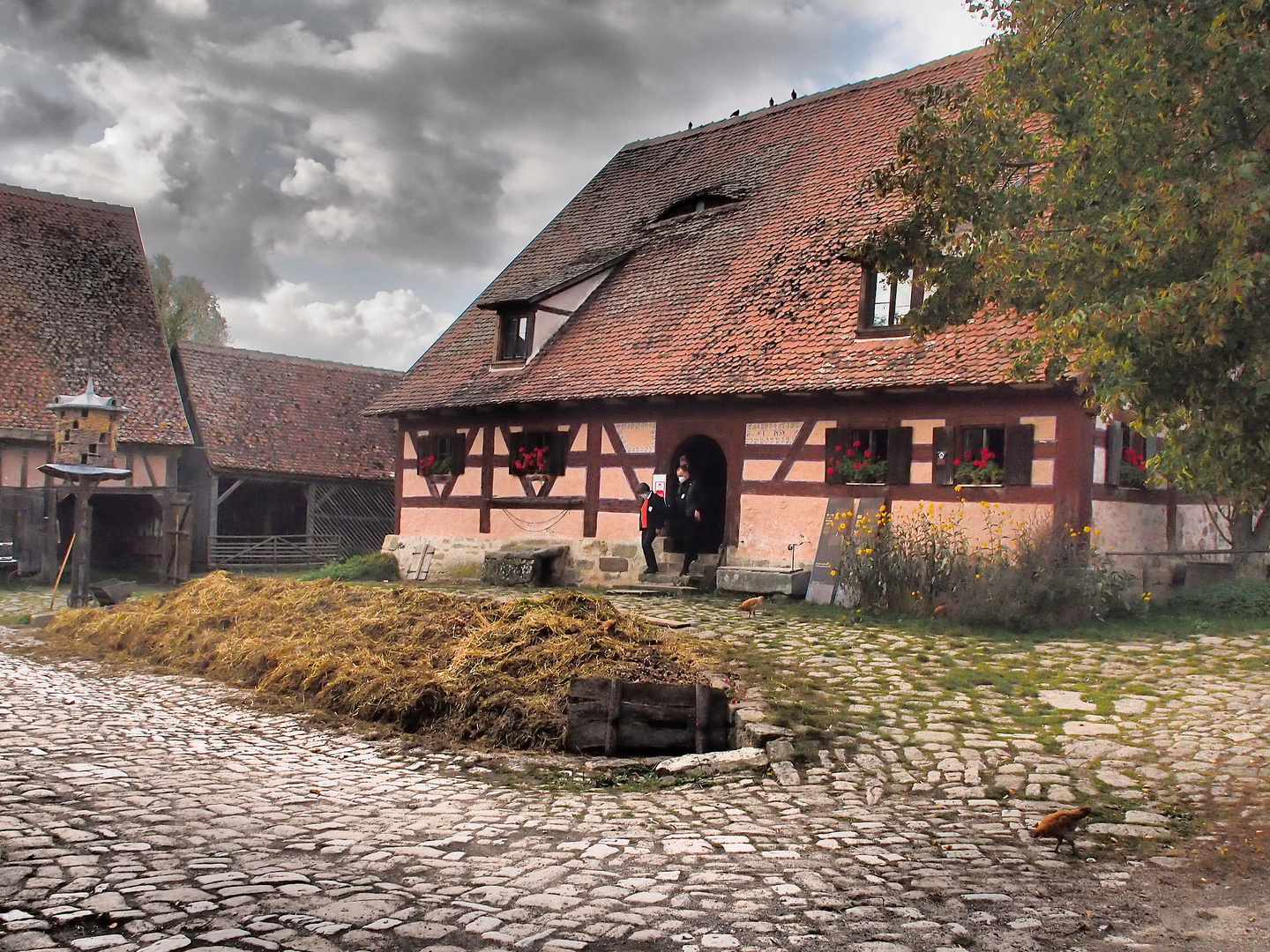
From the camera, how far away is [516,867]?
509 centimetres

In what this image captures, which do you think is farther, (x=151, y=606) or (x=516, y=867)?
(x=151, y=606)

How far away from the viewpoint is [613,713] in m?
7.75

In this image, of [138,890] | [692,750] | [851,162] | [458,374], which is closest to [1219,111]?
[692,750]

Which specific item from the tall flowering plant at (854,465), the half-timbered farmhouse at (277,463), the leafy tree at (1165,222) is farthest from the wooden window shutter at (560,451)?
the leafy tree at (1165,222)

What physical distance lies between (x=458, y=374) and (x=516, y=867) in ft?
54.6

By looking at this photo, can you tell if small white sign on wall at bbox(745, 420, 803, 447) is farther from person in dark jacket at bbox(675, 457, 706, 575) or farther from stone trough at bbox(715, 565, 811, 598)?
stone trough at bbox(715, 565, 811, 598)

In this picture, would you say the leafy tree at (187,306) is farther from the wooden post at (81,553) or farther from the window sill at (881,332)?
the window sill at (881,332)

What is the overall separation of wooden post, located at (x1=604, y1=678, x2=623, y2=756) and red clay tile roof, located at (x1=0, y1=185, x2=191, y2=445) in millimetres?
18998

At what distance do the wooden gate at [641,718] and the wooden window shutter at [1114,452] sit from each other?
27.9ft

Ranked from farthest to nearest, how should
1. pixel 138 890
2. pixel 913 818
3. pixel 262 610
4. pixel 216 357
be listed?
pixel 216 357 < pixel 262 610 < pixel 913 818 < pixel 138 890

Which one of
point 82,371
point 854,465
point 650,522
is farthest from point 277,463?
point 854,465

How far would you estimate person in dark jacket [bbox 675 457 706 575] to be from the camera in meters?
17.0

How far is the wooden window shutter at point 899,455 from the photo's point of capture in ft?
49.6

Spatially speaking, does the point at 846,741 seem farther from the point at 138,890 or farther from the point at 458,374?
the point at 458,374
